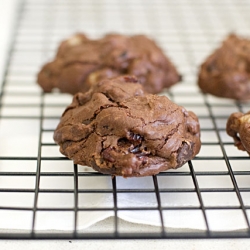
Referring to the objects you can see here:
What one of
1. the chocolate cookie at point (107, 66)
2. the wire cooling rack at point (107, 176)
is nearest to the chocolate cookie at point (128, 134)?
the wire cooling rack at point (107, 176)

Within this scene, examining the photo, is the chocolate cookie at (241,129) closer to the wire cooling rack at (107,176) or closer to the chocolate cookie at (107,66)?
the wire cooling rack at (107,176)

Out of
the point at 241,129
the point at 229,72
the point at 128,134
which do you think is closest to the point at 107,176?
the point at 128,134

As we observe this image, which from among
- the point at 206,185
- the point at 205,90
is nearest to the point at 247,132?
the point at 206,185

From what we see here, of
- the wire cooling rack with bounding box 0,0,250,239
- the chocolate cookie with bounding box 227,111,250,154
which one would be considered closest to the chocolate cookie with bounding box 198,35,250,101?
the wire cooling rack with bounding box 0,0,250,239

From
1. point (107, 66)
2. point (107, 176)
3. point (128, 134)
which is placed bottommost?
point (107, 176)

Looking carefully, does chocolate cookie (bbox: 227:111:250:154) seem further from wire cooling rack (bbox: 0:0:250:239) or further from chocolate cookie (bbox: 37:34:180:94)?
chocolate cookie (bbox: 37:34:180:94)

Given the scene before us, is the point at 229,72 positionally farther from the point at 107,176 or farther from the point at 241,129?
the point at 107,176

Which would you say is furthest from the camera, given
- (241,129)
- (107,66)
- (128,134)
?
(107,66)
